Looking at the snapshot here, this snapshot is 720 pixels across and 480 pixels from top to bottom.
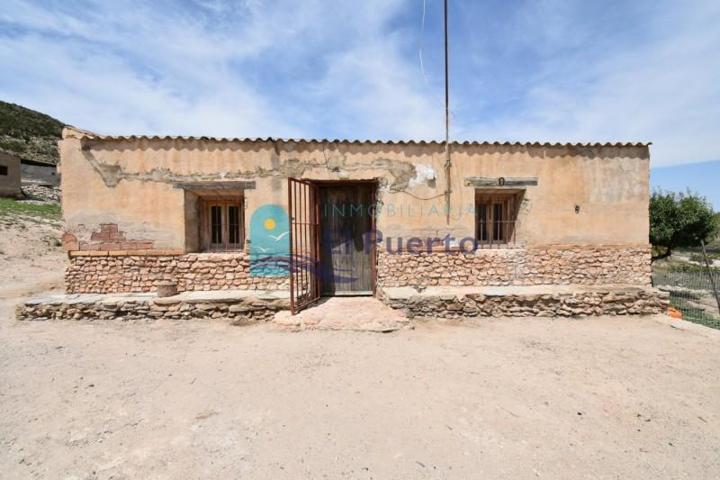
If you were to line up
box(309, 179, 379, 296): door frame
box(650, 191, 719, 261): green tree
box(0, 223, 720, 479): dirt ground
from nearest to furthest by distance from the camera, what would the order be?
box(0, 223, 720, 479): dirt ground → box(309, 179, 379, 296): door frame → box(650, 191, 719, 261): green tree

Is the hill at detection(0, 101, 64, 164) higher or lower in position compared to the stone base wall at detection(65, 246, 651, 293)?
higher

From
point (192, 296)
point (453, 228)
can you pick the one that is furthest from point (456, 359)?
point (192, 296)

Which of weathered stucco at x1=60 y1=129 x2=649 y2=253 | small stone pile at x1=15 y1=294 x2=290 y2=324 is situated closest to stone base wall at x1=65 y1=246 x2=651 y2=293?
weathered stucco at x1=60 y1=129 x2=649 y2=253

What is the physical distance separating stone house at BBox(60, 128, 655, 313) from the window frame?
4cm

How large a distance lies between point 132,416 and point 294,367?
164 cm

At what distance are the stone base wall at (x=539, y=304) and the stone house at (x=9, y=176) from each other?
90.9ft

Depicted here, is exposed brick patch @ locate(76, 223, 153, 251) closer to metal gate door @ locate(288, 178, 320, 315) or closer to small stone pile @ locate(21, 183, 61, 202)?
metal gate door @ locate(288, 178, 320, 315)

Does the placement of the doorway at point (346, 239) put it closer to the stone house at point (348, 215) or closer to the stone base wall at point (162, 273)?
the stone house at point (348, 215)

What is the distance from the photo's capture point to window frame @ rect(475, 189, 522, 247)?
23.8ft

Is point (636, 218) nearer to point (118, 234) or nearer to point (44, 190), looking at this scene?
point (118, 234)

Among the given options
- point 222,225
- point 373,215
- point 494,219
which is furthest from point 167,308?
point 494,219

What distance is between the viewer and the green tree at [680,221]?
1056 centimetres

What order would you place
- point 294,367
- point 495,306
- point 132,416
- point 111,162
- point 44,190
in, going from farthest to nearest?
point 44,190
point 111,162
point 495,306
point 294,367
point 132,416

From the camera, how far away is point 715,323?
278 inches
